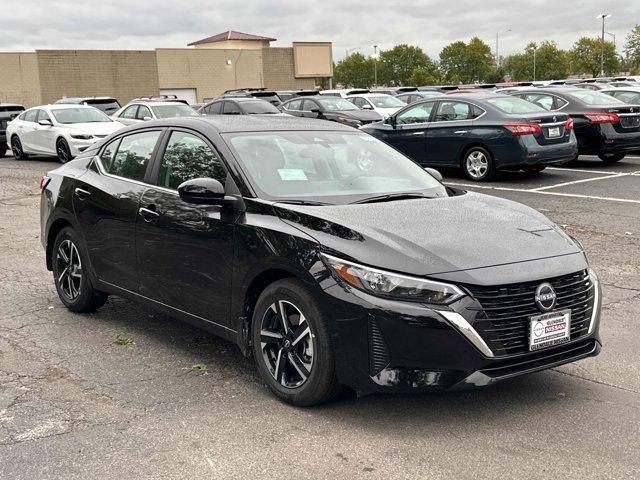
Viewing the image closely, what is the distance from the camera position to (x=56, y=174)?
677 cm

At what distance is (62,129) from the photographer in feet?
65.8

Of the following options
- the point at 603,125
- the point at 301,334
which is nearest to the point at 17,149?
the point at 603,125

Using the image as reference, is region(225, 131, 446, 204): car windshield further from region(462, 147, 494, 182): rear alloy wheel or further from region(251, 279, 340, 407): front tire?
region(462, 147, 494, 182): rear alloy wheel

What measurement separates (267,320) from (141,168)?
1830mm

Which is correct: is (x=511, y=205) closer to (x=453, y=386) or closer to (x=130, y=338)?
(x=453, y=386)

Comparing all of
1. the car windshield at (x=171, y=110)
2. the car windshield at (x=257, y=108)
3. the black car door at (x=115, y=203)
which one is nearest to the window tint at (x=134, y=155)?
the black car door at (x=115, y=203)

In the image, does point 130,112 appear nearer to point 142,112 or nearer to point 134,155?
point 142,112

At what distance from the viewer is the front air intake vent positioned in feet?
13.0

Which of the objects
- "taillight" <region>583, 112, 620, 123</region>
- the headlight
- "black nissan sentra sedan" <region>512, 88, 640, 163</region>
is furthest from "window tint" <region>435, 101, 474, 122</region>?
the headlight

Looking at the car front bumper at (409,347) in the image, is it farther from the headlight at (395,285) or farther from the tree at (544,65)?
the tree at (544,65)

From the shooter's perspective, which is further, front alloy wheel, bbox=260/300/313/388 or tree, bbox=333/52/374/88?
tree, bbox=333/52/374/88

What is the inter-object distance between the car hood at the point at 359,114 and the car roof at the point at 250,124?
16304 mm

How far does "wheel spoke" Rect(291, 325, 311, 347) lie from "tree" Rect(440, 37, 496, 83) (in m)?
119

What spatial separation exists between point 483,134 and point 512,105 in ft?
3.02
